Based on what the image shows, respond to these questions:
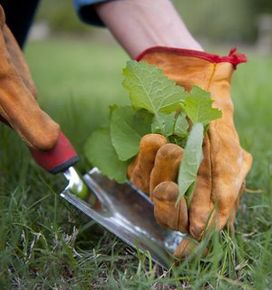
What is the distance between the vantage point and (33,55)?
22.8 feet

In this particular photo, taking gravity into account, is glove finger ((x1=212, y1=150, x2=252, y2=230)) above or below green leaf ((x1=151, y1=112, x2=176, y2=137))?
below

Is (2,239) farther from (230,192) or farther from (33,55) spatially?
(33,55)

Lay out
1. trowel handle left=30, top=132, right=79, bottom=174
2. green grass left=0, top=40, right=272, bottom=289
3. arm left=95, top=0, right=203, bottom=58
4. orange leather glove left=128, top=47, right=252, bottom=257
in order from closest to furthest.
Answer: green grass left=0, top=40, right=272, bottom=289
orange leather glove left=128, top=47, right=252, bottom=257
trowel handle left=30, top=132, right=79, bottom=174
arm left=95, top=0, right=203, bottom=58

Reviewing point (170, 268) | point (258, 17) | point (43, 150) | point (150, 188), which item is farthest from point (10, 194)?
point (258, 17)

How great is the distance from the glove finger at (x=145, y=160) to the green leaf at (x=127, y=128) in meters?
0.03

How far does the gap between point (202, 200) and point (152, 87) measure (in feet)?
0.83

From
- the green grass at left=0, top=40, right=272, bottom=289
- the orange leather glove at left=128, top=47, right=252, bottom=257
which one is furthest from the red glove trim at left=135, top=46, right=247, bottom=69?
the green grass at left=0, top=40, right=272, bottom=289

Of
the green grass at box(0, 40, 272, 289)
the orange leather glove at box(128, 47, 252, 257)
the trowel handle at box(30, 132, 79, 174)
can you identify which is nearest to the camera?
A: the green grass at box(0, 40, 272, 289)

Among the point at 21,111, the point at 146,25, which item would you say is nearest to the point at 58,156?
the point at 21,111

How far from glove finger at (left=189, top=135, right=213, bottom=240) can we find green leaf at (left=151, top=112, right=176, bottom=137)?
0.08 m

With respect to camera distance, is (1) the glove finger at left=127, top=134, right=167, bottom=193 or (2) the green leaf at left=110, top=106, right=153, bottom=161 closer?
(1) the glove finger at left=127, top=134, right=167, bottom=193

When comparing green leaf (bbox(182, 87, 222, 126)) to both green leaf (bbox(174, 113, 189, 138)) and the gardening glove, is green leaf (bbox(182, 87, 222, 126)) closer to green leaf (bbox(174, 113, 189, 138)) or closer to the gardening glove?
green leaf (bbox(174, 113, 189, 138))

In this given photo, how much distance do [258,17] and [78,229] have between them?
1174 cm

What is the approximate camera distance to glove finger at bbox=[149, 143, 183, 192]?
3.93ft
